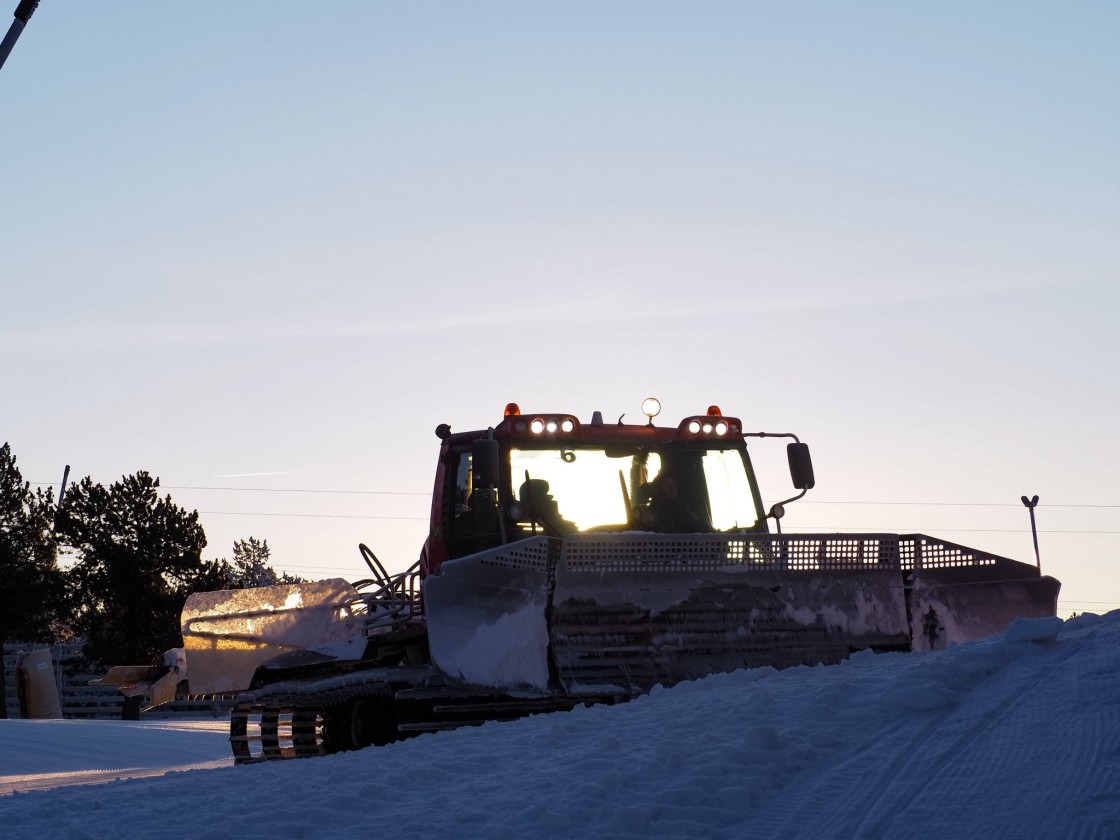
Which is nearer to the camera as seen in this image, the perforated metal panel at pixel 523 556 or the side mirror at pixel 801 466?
the perforated metal panel at pixel 523 556

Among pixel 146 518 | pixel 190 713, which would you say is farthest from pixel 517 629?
pixel 146 518

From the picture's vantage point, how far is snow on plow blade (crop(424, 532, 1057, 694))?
358 inches

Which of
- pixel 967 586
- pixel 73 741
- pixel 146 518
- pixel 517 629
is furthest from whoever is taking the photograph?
pixel 146 518

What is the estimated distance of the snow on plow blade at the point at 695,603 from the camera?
358 inches

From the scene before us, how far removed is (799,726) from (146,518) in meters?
43.8

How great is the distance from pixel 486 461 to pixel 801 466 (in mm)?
2779

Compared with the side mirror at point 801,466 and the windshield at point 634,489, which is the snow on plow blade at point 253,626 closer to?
the windshield at point 634,489

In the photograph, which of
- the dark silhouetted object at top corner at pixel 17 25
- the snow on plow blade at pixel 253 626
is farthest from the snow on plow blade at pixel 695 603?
the dark silhouetted object at top corner at pixel 17 25

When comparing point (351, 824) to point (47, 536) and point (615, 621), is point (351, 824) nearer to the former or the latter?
point (615, 621)

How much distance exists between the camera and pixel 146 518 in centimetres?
4800

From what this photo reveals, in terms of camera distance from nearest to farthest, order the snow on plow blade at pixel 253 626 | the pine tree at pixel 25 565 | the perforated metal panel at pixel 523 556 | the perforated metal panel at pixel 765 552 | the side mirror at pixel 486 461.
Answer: the perforated metal panel at pixel 523 556, the perforated metal panel at pixel 765 552, the side mirror at pixel 486 461, the snow on plow blade at pixel 253 626, the pine tree at pixel 25 565

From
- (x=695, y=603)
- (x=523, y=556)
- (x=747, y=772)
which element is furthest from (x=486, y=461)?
(x=747, y=772)

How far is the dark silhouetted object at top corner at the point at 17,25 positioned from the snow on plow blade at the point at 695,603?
626 centimetres

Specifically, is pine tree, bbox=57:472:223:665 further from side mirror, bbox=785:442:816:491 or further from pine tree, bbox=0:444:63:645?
side mirror, bbox=785:442:816:491
